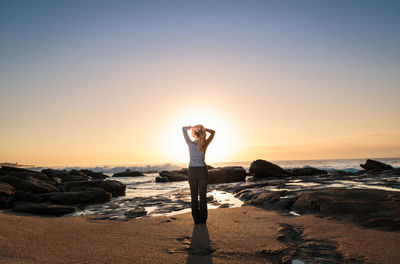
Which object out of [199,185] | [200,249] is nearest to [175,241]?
[200,249]

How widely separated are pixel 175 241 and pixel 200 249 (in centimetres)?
59

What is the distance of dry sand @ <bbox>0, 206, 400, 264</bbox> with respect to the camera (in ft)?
10.8

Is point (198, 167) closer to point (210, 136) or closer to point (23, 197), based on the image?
point (210, 136)

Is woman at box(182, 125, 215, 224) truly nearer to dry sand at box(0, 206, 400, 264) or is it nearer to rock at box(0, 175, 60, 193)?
dry sand at box(0, 206, 400, 264)

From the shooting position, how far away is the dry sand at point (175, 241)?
10.8 feet

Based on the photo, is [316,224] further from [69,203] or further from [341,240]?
[69,203]

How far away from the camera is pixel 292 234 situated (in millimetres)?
4438

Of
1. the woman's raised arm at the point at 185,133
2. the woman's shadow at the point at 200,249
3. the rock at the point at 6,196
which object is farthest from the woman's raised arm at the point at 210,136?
A: the rock at the point at 6,196

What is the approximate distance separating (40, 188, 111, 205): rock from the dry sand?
238 inches

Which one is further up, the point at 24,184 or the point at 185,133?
the point at 185,133

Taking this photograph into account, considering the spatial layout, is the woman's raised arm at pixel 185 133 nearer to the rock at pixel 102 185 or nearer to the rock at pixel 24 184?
the rock at pixel 24 184

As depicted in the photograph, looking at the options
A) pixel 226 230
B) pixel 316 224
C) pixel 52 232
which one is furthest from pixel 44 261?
pixel 316 224

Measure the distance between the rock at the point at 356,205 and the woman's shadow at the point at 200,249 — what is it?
2.99 m

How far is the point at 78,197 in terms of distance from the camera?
11242 millimetres
